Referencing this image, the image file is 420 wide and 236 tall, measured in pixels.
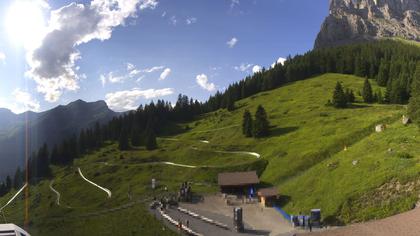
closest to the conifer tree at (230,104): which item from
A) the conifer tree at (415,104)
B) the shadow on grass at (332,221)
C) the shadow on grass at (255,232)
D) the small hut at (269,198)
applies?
the conifer tree at (415,104)

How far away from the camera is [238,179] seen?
3211 inches

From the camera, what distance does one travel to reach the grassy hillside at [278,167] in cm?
5456

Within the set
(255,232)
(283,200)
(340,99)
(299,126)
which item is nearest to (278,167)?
(283,200)

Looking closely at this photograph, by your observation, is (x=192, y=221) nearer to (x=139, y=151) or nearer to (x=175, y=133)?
(x=139, y=151)

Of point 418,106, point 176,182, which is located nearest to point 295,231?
point 418,106

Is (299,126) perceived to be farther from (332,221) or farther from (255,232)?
(255,232)

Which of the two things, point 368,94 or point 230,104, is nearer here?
point 368,94

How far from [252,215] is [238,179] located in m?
20.2

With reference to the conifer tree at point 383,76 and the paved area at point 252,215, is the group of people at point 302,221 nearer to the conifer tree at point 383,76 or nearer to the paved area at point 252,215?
the paved area at point 252,215

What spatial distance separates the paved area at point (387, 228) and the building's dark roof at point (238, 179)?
57.4 m

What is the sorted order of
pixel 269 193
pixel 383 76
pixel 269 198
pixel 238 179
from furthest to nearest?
pixel 383 76, pixel 238 179, pixel 269 193, pixel 269 198

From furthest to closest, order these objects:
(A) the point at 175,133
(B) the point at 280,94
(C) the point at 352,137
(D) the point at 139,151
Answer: (B) the point at 280,94 < (A) the point at 175,133 < (D) the point at 139,151 < (C) the point at 352,137

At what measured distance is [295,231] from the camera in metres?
49.6

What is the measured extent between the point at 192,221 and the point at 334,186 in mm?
21014
